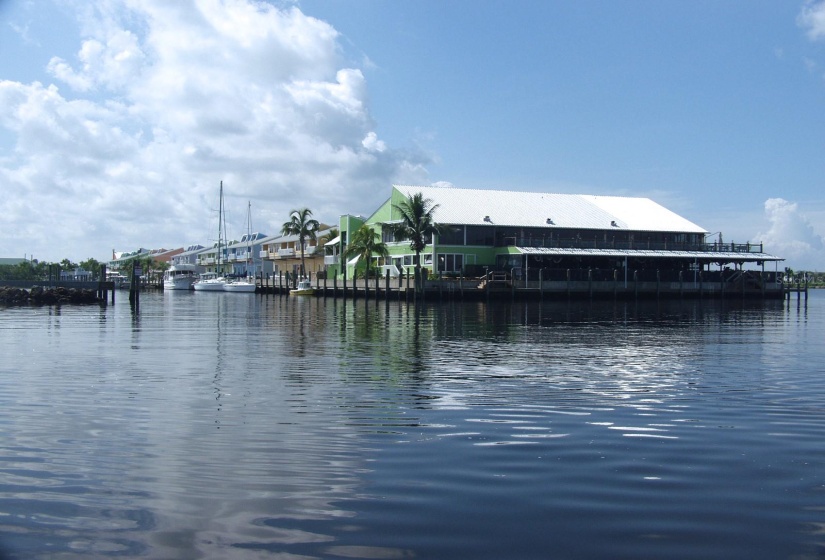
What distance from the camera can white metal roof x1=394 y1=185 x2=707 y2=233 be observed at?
73.8m

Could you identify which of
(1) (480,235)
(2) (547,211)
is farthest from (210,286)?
(2) (547,211)

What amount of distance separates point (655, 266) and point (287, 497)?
72.6m

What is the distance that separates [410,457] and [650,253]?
6830 cm

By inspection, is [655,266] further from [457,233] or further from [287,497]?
[287,497]

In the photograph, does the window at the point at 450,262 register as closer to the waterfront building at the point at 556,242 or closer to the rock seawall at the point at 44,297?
the waterfront building at the point at 556,242

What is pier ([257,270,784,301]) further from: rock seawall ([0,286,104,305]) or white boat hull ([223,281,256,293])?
rock seawall ([0,286,104,305])

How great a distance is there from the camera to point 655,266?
75.8m

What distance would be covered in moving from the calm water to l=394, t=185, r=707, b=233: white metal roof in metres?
53.6

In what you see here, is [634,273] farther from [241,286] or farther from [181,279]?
[181,279]

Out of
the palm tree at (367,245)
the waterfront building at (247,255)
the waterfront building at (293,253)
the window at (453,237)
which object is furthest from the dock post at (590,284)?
the waterfront building at (247,255)

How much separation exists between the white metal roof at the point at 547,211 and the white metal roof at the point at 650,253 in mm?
3220

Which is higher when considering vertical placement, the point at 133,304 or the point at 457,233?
the point at 457,233

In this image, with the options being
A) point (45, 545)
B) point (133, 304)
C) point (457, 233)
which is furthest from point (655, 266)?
point (45, 545)

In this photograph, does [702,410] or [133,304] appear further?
[133,304]
